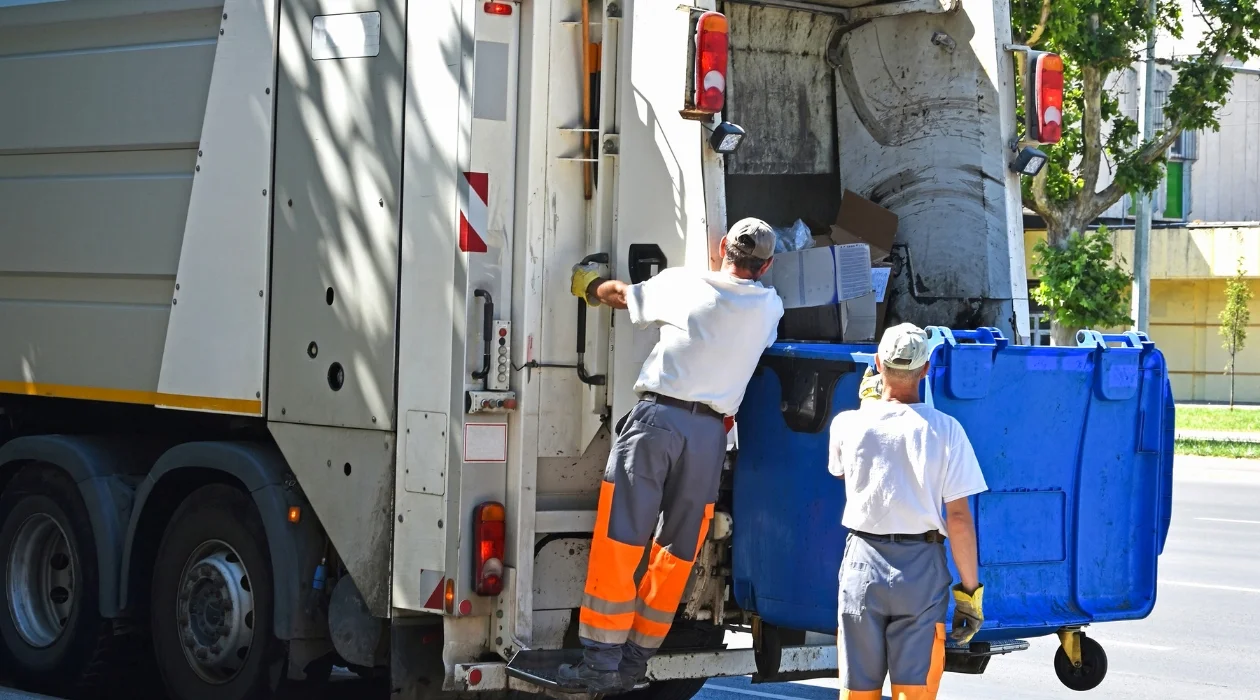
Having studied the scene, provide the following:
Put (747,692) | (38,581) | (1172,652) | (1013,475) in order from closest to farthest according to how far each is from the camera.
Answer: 1. (1013,475)
2. (38,581)
3. (747,692)
4. (1172,652)

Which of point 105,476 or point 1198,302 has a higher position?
point 1198,302

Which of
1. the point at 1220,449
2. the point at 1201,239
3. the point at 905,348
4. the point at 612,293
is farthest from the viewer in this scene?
the point at 1201,239

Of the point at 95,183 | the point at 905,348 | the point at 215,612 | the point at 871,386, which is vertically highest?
the point at 95,183

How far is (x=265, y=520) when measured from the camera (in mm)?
5555

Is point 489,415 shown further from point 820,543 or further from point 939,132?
point 939,132

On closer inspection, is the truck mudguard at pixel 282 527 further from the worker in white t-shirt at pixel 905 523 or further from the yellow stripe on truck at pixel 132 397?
the worker in white t-shirt at pixel 905 523

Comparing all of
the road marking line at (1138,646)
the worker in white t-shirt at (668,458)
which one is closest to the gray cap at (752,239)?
the worker in white t-shirt at (668,458)

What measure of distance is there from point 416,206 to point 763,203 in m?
1.43

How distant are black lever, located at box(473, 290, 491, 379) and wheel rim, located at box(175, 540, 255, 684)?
130 cm

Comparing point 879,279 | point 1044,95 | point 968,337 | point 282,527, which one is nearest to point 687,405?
point 968,337

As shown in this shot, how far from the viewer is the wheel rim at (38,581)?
263 inches

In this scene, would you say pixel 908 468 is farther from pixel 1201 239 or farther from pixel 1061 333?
pixel 1201 239

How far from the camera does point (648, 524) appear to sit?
4.96m

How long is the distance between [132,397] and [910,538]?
312 centimetres
